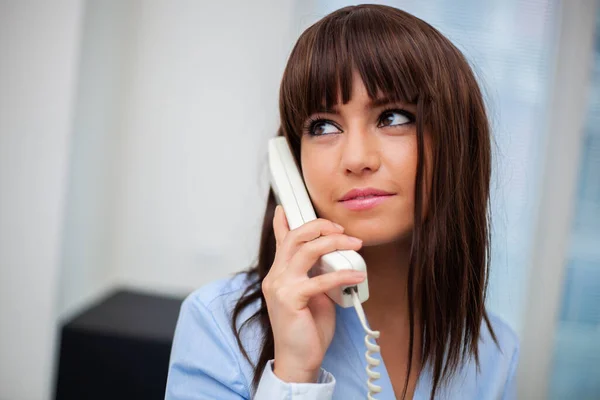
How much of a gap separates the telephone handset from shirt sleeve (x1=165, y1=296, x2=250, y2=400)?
0.17 metres

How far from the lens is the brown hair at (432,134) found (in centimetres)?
59

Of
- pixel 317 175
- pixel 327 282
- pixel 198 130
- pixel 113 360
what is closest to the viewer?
pixel 327 282

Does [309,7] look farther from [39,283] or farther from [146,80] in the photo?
[39,283]

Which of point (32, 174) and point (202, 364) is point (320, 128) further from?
point (32, 174)

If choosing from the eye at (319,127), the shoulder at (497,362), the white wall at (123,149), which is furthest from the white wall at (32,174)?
the shoulder at (497,362)

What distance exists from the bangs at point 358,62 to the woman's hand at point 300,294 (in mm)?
185

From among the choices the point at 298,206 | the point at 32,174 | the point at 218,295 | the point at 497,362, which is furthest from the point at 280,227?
the point at 32,174

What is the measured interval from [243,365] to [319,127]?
1.16 feet

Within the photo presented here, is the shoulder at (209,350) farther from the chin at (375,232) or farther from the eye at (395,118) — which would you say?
the eye at (395,118)

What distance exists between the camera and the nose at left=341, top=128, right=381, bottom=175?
57cm

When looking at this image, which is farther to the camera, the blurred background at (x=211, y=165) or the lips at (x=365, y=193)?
the blurred background at (x=211, y=165)

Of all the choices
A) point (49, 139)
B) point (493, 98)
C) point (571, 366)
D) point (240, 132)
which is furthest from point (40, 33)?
point (571, 366)

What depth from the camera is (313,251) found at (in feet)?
1.80

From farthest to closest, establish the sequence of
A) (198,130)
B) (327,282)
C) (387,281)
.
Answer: (198,130), (387,281), (327,282)
